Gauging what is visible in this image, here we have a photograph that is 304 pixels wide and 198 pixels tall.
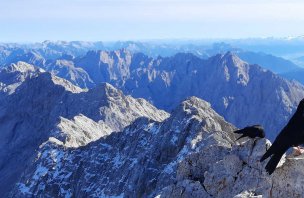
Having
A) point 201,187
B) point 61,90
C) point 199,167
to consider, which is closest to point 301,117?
point 201,187

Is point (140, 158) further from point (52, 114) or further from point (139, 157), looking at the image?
point (52, 114)

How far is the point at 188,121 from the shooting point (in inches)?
3221

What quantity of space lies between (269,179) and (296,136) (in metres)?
3.43

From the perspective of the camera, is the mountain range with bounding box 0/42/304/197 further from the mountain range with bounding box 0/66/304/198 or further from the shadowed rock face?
the shadowed rock face

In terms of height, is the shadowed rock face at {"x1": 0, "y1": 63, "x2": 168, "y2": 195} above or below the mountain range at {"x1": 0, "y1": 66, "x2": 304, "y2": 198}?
below

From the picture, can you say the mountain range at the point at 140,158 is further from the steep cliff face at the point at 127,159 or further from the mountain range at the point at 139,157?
the steep cliff face at the point at 127,159

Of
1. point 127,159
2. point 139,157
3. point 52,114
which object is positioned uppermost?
point 139,157

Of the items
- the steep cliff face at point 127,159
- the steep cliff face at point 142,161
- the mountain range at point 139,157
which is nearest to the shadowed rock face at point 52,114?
the mountain range at point 139,157

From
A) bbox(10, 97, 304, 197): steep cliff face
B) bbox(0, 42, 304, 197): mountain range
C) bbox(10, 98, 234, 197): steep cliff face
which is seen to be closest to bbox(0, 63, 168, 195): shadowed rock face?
bbox(0, 42, 304, 197): mountain range

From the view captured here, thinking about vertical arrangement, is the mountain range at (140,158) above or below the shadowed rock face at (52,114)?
above

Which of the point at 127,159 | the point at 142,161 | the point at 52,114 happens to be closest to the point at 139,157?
the point at 142,161

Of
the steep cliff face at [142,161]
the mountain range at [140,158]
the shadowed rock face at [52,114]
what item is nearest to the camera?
the mountain range at [140,158]

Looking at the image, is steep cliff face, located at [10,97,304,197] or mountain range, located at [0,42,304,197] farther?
steep cliff face, located at [10,97,304,197]

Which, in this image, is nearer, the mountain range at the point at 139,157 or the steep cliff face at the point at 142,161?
the mountain range at the point at 139,157
